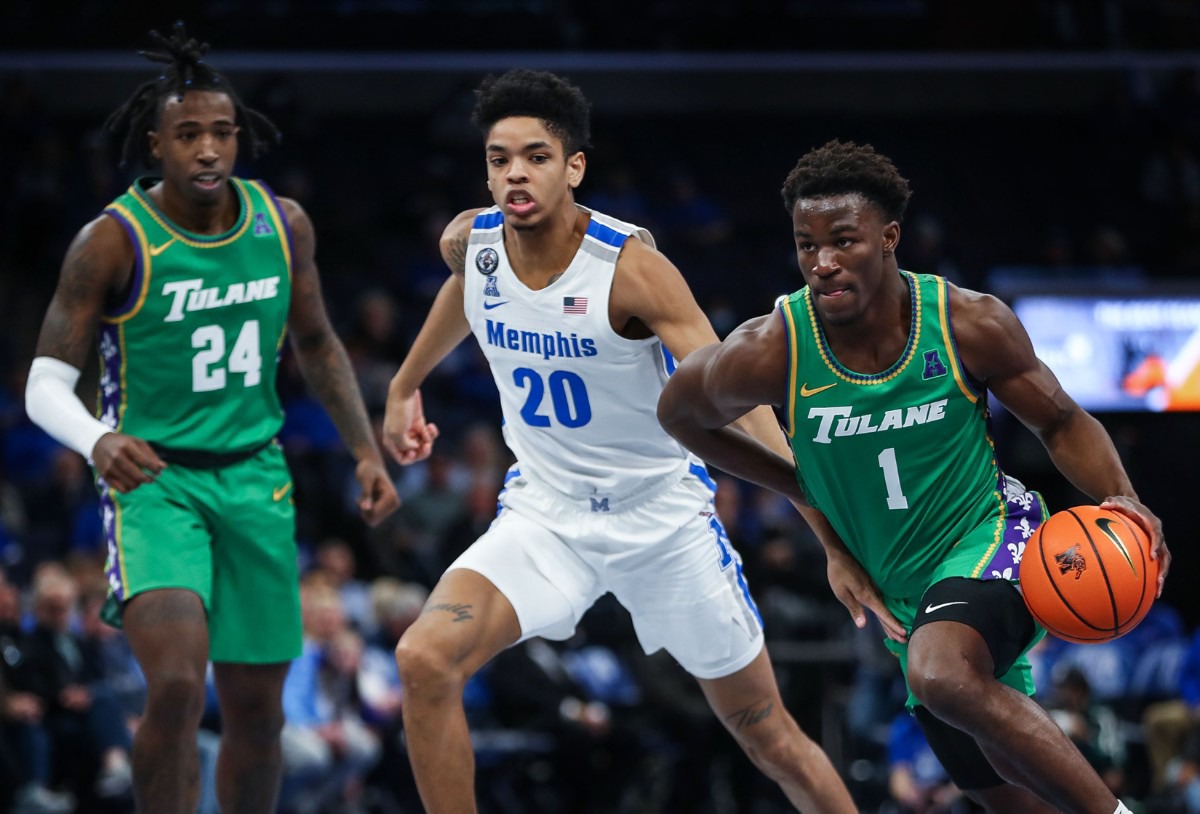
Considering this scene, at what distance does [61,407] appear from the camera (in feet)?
16.4

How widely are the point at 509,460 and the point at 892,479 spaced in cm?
774

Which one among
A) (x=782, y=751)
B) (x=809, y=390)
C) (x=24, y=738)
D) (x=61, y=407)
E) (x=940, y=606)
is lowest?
(x=24, y=738)

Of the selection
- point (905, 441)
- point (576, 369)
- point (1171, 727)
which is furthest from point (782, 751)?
point (1171, 727)

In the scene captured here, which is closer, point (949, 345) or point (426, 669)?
point (949, 345)

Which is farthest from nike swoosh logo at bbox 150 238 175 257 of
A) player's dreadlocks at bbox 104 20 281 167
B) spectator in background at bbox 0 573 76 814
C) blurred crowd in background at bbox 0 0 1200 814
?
spectator in background at bbox 0 573 76 814

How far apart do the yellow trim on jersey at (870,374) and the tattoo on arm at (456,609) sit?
136 centimetres

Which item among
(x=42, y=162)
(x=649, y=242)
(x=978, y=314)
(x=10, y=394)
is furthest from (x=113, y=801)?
(x=42, y=162)

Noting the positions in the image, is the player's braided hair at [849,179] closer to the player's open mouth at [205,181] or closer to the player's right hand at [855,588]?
the player's right hand at [855,588]

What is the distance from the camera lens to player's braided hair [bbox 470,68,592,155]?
514 centimetres

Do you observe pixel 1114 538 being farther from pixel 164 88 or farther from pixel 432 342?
pixel 164 88

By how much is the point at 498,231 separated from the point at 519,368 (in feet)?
1.58

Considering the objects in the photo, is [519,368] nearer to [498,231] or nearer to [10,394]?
[498,231]

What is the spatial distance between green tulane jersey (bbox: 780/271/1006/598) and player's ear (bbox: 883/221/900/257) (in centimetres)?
13

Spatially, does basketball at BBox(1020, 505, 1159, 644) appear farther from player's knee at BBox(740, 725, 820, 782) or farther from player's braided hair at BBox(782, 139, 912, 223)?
player's knee at BBox(740, 725, 820, 782)
